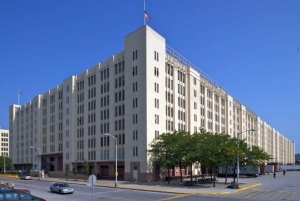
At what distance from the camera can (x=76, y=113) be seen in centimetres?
8400

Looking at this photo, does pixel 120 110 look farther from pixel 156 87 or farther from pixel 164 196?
pixel 164 196

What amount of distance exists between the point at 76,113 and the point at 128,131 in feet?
78.7

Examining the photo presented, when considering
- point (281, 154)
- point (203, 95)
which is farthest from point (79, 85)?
point (281, 154)

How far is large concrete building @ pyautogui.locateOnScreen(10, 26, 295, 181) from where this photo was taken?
6312 cm

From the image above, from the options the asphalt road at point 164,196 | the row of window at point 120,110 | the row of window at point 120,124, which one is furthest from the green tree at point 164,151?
the asphalt road at point 164,196

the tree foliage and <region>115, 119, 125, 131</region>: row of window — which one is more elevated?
<region>115, 119, 125, 131</region>: row of window

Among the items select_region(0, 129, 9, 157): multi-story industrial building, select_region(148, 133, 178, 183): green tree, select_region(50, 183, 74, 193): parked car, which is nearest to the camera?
select_region(50, 183, 74, 193): parked car

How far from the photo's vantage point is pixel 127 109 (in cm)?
6562

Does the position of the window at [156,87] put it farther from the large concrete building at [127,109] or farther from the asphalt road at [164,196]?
the asphalt road at [164,196]

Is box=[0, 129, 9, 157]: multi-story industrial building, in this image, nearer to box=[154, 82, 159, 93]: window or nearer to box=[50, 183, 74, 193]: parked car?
box=[154, 82, 159, 93]: window

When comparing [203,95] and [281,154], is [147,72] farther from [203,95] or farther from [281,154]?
[281,154]

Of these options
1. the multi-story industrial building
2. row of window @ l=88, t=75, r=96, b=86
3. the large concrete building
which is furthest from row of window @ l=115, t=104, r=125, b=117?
the multi-story industrial building

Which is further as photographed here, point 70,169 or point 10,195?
point 70,169

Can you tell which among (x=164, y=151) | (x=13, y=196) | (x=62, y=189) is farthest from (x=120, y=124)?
(x=13, y=196)
